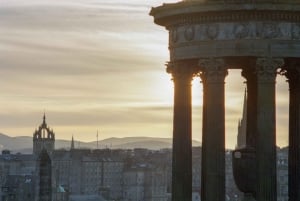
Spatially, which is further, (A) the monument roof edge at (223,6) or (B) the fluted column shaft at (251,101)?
(B) the fluted column shaft at (251,101)

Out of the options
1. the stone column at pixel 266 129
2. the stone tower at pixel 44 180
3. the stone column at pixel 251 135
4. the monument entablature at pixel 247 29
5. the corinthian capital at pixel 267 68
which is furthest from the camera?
the stone tower at pixel 44 180

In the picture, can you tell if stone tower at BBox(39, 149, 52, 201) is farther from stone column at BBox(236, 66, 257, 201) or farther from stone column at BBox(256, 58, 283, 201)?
stone column at BBox(256, 58, 283, 201)

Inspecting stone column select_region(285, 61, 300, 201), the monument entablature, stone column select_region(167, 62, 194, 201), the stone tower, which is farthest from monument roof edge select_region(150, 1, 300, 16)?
the stone tower

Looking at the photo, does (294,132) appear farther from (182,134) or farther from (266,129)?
(182,134)

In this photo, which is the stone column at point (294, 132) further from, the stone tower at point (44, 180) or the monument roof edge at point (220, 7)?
the stone tower at point (44, 180)

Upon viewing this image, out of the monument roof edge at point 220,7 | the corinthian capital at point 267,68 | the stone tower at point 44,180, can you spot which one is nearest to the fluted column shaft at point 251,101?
the corinthian capital at point 267,68

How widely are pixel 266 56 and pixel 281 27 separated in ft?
2.61

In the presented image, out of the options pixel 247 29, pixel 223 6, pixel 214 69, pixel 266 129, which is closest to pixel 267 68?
pixel 247 29

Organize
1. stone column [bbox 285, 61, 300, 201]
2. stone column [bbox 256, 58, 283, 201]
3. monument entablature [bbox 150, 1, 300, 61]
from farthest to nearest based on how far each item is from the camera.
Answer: stone column [bbox 285, 61, 300, 201] < monument entablature [bbox 150, 1, 300, 61] < stone column [bbox 256, 58, 283, 201]

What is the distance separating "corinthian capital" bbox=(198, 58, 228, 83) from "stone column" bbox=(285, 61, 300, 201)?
268 cm

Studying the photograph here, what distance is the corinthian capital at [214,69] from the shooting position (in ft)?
79.0

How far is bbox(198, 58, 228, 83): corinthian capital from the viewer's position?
2409 centimetres

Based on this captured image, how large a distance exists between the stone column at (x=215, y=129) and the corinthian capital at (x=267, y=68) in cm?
85

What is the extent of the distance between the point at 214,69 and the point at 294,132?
349cm
